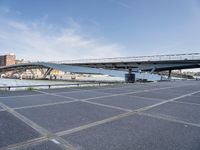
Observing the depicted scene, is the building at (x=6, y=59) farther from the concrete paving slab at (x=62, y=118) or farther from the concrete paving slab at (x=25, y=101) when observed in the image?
A: the concrete paving slab at (x=62, y=118)

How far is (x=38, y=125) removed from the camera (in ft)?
21.4

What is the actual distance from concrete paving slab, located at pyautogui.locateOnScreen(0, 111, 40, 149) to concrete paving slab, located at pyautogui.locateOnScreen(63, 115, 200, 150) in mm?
1135

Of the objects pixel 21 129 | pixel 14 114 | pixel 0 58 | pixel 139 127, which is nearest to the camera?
pixel 21 129

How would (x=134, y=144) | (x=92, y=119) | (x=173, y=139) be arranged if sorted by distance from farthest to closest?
(x=92, y=119), (x=173, y=139), (x=134, y=144)

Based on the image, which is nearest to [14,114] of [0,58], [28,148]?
[28,148]

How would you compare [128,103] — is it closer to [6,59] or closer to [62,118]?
[62,118]

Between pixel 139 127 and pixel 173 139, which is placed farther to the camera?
pixel 139 127

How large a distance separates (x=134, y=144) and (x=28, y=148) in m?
2.68

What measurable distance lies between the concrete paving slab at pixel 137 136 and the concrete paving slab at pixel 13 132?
114 centimetres

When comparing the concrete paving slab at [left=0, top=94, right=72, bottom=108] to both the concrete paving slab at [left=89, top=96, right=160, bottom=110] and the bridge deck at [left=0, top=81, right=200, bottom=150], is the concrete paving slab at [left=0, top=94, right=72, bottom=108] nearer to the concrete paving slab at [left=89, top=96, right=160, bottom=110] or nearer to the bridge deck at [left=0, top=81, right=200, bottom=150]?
the bridge deck at [left=0, top=81, right=200, bottom=150]

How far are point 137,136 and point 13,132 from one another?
3766 mm

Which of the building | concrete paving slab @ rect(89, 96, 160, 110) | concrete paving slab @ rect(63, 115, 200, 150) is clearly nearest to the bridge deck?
concrete paving slab @ rect(63, 115, 200, 150)

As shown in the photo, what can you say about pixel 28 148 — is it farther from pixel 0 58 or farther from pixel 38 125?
pixel 0 58

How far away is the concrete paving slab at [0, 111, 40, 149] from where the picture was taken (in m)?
5.05
